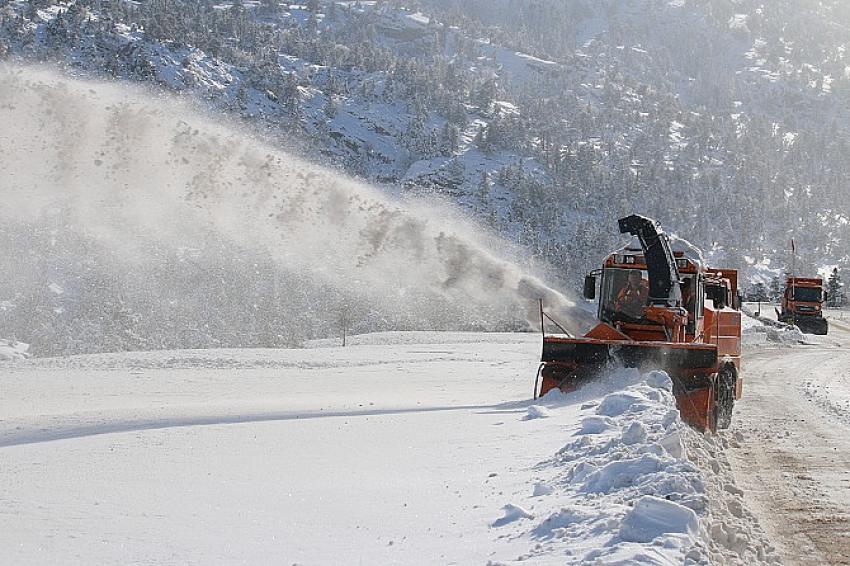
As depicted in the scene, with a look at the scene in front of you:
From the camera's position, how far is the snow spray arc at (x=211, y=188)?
89.2 feet

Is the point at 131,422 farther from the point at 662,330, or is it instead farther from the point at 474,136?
the point at 474,136

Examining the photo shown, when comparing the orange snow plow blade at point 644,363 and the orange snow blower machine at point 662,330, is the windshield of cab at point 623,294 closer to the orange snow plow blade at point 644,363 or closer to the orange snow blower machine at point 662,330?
the orange snow blower machine at point 662,330

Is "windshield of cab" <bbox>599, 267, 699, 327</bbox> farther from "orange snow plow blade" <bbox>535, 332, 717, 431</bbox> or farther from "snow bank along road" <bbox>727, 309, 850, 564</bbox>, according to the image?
"snow bank along road" <bbox>727, 309, 850, 564</bbox>

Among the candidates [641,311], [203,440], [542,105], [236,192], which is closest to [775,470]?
[641,311]

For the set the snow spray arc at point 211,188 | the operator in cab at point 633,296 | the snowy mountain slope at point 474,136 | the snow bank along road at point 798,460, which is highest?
the snowy mountain slope at point 474,136

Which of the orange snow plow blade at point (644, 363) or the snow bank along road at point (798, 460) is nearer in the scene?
the snow bank along road at point (798, 460)

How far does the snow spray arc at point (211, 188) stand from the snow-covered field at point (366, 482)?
551 inches

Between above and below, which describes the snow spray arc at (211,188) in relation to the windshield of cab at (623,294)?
above

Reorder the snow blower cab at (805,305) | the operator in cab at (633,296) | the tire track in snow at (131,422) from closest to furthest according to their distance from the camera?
the tire track in snow at (131,422)
the operator in cab at (633,296)
the snow blower cab at (805,305)

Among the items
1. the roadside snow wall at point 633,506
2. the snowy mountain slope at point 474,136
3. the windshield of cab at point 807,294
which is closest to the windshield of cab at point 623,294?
the roadside snow wall at point 633,506

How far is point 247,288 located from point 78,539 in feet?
151

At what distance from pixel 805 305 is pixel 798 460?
35.1m

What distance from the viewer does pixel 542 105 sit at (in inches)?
6929

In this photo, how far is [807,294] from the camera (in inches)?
1640
